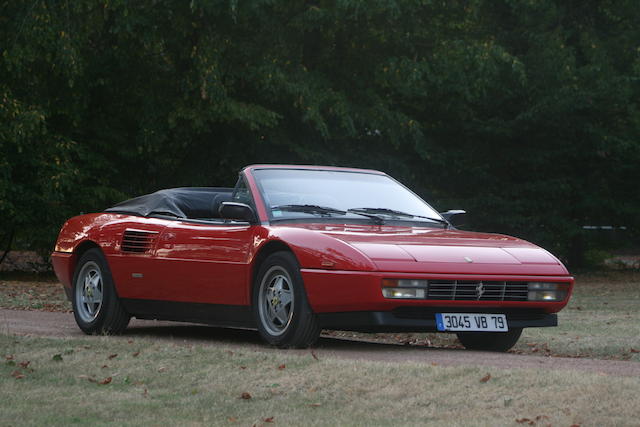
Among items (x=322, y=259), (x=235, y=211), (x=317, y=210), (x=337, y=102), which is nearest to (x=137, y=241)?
(x=235, y=211)

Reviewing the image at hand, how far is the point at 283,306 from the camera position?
31.8ft

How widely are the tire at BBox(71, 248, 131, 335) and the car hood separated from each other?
2.54 m

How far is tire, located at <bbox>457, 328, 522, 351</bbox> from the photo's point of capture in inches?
407

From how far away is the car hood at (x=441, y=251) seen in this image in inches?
364

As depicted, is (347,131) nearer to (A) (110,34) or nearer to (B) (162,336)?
(A) (110,34)

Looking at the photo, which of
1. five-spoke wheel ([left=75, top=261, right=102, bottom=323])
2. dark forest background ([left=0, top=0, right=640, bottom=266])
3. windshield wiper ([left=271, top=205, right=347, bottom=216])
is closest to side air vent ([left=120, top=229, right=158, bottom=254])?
five-spoke wheel ([left=75, top=261, right=102, bottom=323])

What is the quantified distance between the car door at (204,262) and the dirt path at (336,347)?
44cm

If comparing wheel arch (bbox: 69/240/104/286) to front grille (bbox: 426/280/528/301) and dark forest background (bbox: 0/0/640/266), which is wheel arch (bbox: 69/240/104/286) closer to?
front grille (bbox: 426/280/528/301)

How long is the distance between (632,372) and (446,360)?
1.30 meters

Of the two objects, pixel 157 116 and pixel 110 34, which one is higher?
pixel 110 34

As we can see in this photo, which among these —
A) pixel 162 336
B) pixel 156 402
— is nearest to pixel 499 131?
pixel 162 336

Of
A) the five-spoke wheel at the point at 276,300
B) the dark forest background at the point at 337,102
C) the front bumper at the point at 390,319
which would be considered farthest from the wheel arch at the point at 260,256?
the dark forest background at the point at 337,102

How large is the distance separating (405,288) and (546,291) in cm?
129

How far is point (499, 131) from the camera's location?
1175 inches
